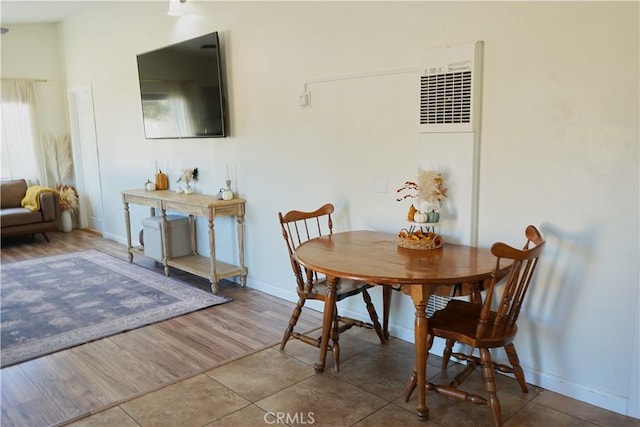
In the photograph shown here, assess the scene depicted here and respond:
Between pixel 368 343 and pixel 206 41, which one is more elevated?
pixel 206 41

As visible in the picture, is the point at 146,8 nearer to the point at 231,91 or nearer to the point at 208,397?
the point at 231,91

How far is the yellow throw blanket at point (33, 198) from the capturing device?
6.29 meters

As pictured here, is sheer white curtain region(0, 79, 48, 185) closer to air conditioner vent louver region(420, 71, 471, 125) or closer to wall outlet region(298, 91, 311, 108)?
wall outlet region(298, 91, 311, 108)

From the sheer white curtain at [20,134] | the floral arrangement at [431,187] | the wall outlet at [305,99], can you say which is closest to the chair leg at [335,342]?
the floral arrangement at [431,187]

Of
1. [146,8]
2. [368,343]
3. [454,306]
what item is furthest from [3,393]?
[146,8]

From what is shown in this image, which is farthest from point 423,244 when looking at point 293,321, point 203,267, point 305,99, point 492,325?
point 203,267

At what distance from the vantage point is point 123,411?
2.41 metres

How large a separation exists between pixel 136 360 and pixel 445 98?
7.85ft

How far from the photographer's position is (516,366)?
245 centimetres

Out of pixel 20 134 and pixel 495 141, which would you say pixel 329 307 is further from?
pixel 20 134

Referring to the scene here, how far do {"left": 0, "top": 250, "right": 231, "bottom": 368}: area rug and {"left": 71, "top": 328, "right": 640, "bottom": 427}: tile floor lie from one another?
107 cm

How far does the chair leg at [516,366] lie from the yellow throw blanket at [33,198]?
6.03m

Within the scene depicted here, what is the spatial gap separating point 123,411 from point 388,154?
2.08 metres

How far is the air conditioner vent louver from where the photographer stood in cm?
262
